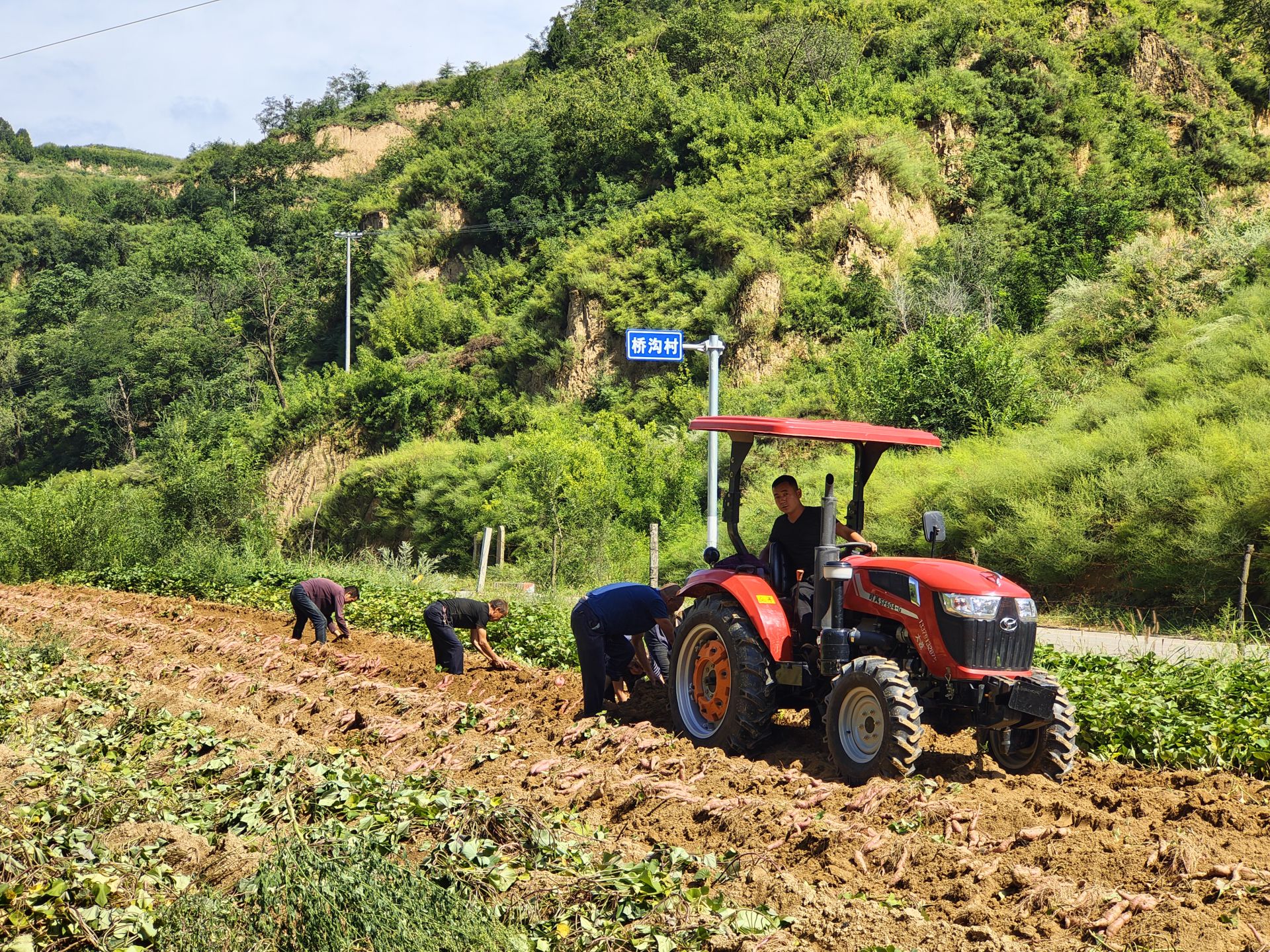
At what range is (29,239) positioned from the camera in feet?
284

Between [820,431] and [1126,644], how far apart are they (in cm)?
909

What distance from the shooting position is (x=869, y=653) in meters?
7.40

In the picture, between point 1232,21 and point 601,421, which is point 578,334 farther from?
point 1232,21

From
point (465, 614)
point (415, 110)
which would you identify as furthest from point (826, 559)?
point (415, 110)

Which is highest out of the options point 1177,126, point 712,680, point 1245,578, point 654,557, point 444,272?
point 1177,126

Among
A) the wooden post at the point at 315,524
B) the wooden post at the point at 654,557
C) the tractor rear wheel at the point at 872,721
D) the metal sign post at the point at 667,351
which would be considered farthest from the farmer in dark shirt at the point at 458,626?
the wooden post at the point at 315,524

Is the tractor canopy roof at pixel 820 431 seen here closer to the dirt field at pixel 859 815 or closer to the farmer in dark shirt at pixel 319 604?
the dirt field at pixel 859 815

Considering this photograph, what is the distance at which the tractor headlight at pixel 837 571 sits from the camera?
711cm

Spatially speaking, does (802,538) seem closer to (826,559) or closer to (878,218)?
(826,559)

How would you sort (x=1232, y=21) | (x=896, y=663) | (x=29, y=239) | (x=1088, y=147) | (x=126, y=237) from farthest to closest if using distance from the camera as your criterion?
1. (x=29, y=239)
2. (x=126, y=237)
3. (x=1232, y=21)
4. (x=1088, y=147)
5. (x=896, y=663)

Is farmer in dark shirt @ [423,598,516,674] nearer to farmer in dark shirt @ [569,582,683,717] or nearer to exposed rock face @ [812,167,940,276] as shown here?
farmer in dark shirt @ [569,582,683,717]

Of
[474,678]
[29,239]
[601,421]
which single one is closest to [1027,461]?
[474,678]

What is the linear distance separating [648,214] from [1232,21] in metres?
25.1

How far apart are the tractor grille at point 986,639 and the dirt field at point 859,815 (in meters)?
0.75
